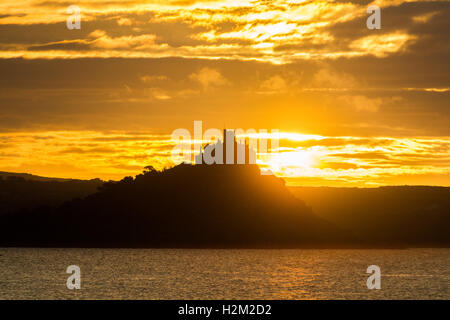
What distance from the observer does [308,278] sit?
518 ft

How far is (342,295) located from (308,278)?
43.2 metres

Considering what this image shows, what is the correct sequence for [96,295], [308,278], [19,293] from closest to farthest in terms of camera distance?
[96,295]
[19,293]
[308,278]

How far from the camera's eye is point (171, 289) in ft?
406
